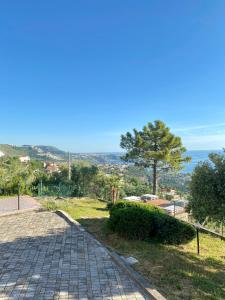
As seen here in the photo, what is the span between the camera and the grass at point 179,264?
5.27 metres

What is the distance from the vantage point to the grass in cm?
527

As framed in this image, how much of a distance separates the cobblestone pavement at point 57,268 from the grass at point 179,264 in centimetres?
56

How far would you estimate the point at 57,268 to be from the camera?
6.04m

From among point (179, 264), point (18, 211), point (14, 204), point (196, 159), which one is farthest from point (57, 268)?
point (196, 159)

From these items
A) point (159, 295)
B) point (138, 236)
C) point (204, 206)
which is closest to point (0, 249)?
point (138, 236)

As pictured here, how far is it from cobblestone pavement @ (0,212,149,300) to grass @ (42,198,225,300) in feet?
1.85

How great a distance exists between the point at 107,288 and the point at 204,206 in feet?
13.8

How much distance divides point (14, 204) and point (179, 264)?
35.2 feet

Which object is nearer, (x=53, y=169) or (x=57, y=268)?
(x=57, y=268)

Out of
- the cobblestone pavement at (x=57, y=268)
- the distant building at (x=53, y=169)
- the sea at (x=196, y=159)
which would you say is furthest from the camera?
the distant building at (x=53, y=169)

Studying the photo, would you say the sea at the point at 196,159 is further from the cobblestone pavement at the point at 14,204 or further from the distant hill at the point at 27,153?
the distant hill at the point at 27,153

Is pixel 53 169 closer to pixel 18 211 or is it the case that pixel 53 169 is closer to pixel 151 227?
pixel 18 211

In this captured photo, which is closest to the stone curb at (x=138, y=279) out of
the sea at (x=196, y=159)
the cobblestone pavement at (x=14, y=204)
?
the sea at (x=196, y=159)

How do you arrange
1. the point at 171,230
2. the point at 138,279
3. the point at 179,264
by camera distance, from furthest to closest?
the point at 171,230, the point at 179,264, the point at 138,279
